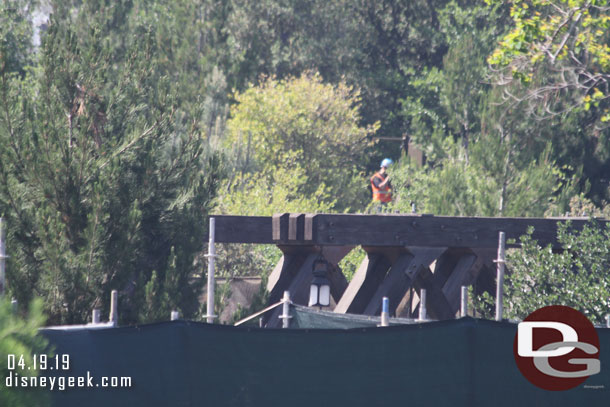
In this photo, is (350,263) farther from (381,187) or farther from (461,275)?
(461,275)

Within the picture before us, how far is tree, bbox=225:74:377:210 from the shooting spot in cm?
3491

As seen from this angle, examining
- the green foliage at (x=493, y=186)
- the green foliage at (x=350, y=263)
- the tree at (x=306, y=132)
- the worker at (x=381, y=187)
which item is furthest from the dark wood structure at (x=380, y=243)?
the tree at (x=306, y=132)

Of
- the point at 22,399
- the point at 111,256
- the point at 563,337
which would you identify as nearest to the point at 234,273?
the point at 111,256

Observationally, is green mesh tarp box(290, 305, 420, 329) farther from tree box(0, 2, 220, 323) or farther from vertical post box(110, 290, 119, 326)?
vertical post box(110, 290, 119, 326)

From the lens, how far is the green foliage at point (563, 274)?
516 inches

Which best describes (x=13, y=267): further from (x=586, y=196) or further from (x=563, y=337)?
(x=586, y=196)

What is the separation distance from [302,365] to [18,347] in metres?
3.28

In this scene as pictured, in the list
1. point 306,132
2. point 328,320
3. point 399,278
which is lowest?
point 328,320

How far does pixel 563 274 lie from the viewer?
530 inches

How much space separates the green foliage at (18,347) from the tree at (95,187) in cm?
419

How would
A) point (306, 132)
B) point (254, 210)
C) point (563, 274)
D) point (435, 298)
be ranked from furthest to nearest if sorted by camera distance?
1. point (306, 132)
2. point (254, 210)
3. point (435, 298)
4. point (563, 274)

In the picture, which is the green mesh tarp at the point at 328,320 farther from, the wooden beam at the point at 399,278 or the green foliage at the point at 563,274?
the green foliage at the point at 563,274

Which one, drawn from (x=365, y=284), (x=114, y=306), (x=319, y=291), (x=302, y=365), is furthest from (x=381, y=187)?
(x=302, y=365)

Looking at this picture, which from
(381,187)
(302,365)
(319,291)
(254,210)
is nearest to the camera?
(302,365)
